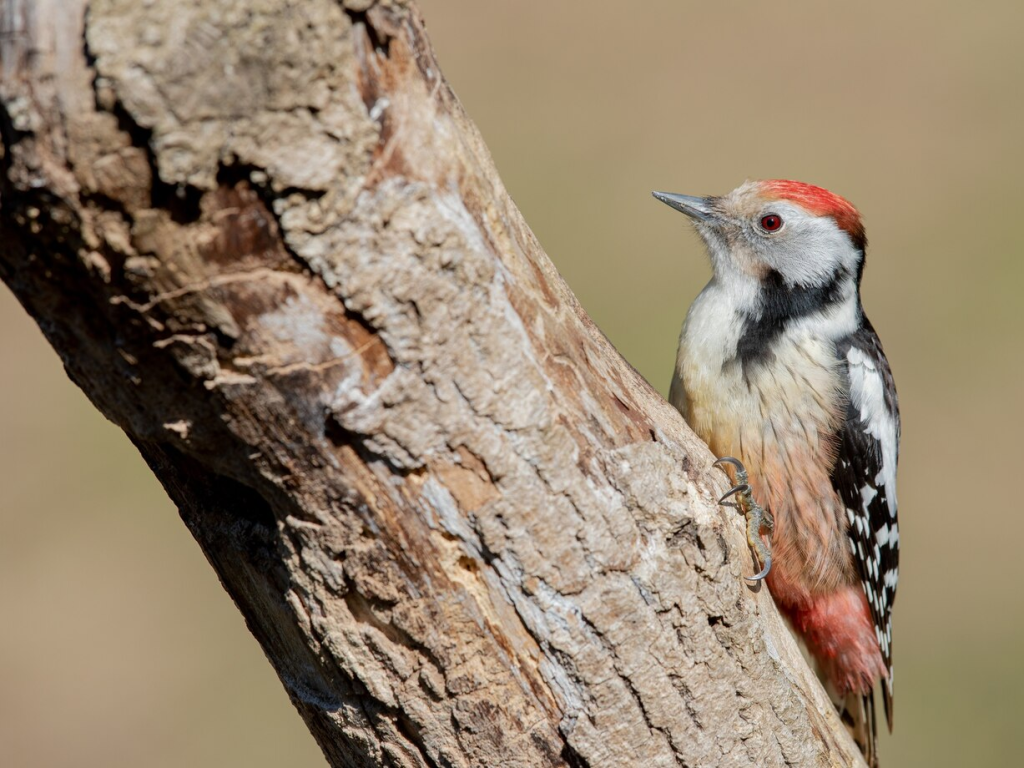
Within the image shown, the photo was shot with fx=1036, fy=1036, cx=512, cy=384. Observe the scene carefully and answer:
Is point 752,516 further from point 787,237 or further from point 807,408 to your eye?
point 787,237

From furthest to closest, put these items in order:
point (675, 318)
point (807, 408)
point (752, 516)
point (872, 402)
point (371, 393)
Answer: point (675, 318), point (872, 402), point (807, 408), point (752, 516), point (371, 393)

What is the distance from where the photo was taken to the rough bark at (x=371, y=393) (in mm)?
1624

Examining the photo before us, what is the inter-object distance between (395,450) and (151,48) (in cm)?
80

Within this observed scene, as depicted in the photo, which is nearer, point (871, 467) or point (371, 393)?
point (371, 393)

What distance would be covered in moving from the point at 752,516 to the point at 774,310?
84 cm

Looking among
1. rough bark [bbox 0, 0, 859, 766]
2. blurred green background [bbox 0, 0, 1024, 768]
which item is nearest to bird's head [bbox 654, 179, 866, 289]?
rough bark [bbox 0, 0, 859, 766]

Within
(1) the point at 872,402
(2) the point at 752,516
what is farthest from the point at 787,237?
(2) the point at 752,516

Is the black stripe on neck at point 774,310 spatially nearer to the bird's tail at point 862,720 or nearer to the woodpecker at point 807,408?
the woodpecker at point 807,408

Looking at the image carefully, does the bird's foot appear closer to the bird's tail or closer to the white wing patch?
the white wing patch

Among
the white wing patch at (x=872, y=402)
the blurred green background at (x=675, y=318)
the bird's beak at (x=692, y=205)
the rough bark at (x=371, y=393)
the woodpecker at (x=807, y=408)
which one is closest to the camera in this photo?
the rough bark at (x=371, y=393)

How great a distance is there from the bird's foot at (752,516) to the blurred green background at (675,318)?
3687 millimetres

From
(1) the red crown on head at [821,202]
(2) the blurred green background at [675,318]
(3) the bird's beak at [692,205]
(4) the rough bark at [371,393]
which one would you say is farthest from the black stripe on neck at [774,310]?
(2) the blurred green background at [675,318]

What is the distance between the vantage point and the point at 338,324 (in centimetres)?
184

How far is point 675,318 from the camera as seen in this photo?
386 inches
